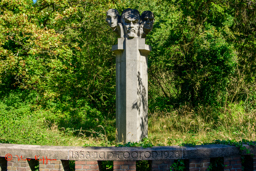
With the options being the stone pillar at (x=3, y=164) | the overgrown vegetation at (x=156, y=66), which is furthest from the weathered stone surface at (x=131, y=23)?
the stone pillar at (x=3, y=164)

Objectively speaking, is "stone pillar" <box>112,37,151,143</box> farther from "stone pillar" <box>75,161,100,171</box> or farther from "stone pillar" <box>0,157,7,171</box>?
"stone pillar" <box>0,157,7,171</box>

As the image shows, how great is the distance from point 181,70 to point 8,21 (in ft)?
20.2

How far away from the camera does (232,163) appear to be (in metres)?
3.41

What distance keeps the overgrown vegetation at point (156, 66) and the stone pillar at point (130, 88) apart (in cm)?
88

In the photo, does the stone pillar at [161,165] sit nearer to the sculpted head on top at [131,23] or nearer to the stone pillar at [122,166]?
the stone pillar at [122,166]

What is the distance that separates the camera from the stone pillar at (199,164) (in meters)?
3.30

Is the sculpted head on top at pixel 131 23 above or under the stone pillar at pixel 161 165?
above

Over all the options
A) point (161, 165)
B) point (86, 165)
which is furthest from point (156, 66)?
point (86, 165)

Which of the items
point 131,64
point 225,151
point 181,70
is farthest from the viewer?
point 181,70

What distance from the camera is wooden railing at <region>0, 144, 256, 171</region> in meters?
3.25

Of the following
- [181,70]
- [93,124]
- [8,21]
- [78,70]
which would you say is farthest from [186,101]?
[8,21]

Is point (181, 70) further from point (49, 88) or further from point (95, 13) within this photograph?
point (49, 88)

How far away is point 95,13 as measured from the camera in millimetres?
9672

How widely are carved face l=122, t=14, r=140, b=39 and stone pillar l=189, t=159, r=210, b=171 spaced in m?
3.04
